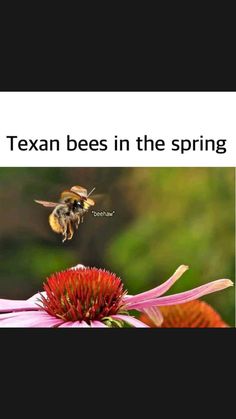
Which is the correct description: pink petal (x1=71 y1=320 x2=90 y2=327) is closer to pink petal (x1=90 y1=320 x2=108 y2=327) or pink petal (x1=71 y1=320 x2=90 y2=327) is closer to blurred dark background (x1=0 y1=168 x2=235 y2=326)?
pink petal (x1=90 y1=320 x2=108 y2=327)

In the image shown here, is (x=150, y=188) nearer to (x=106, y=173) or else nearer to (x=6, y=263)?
(x=106, y=173)

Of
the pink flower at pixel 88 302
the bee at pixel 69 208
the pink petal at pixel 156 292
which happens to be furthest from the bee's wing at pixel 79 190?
the pink petal at pixel 156 292

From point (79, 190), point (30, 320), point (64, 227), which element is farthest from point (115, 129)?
point (30, 320)

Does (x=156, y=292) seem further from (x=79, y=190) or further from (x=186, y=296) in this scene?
(x=79, y=190)

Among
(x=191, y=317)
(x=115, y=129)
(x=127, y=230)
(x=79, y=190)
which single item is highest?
(x=115, y=129)

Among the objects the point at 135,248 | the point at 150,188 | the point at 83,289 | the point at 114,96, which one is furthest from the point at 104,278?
the point at 114,96

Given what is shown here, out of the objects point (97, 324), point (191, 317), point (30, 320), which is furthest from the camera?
point (191, 317)

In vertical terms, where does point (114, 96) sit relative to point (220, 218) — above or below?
above

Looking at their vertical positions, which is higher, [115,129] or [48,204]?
[115,129]

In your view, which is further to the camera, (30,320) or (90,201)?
(90,201)
